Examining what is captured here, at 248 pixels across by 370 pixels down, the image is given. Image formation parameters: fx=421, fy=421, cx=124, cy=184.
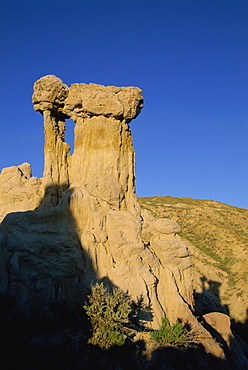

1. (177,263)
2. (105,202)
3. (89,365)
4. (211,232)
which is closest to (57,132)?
(105,202)

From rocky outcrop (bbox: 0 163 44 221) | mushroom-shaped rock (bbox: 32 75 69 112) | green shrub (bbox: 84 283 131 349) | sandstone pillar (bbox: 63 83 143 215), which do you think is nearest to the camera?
green shrub (bbox: 84 283 131 349)

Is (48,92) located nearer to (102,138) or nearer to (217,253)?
(102,138)

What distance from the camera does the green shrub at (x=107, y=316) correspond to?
15120mm

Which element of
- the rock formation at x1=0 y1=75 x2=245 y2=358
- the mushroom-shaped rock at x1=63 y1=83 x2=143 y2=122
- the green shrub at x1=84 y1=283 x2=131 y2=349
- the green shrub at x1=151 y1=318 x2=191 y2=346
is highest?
the mushroom-shaped rock at x1=63 y1=83 x2=143 y2=122

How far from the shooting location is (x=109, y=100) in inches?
845

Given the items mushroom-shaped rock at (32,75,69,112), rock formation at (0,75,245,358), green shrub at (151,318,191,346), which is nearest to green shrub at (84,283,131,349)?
rock formation at (0,75,245,358)

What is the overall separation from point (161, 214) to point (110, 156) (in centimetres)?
2904

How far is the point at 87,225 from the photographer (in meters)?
18.5

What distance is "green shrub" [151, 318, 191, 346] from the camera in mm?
16438

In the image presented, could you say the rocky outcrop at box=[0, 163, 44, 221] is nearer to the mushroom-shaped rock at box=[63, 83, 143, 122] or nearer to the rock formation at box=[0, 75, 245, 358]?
the rock formation at box=[0, 75, 245, 358]

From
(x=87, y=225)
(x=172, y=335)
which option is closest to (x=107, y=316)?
(x=172, y=335)

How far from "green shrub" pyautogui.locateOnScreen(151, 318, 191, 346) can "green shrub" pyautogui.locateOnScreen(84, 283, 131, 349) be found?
1448mm

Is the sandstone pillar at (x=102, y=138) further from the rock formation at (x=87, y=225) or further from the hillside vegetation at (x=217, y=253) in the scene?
the hillside vegetation at (x=217, y=253)

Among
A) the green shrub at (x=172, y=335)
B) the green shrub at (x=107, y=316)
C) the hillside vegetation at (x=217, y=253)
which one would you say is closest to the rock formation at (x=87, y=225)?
the green shrub at (x=172, y=335)
